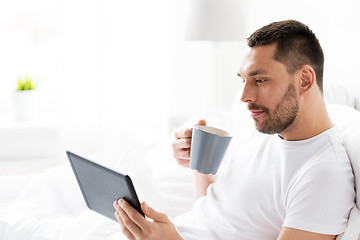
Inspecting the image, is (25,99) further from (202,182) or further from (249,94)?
(249,94)

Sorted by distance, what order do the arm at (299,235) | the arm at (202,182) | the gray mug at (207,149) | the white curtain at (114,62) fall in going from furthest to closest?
1. the white curtain at (114,62)
2. the arm at (202,182)
3. the gray mug at (207,149)
4. the arm at (299,235)

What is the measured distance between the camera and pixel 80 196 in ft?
5.21

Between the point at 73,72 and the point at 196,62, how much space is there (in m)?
0.82

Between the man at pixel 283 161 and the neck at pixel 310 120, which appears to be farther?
the neck at pixel 310 120

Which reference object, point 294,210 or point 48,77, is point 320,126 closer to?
point 294,210

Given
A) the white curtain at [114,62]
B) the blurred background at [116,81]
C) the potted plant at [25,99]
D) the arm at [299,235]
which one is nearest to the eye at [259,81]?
the arm at [299,235]

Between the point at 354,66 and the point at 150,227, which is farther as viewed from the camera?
the point at 354,66

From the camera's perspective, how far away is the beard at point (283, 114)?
1.06 metres

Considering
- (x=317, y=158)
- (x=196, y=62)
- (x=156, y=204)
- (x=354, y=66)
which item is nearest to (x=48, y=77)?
(x=196, y=62)

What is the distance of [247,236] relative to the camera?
111 cm

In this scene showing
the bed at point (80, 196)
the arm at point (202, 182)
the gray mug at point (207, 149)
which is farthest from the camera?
the arm at point (202, 182)

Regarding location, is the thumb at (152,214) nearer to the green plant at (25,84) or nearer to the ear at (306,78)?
the ear at (306,78)

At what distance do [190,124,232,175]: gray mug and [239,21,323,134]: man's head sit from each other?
0.11 metres

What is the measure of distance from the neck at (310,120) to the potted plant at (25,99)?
2.35 m
